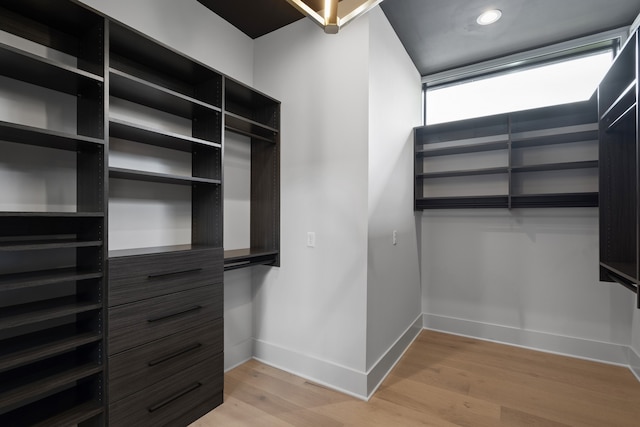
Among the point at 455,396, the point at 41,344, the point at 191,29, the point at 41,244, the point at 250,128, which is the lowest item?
the point at 455,396

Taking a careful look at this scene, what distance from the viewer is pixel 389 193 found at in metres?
2.57

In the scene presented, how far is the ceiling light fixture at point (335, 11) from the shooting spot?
118cm

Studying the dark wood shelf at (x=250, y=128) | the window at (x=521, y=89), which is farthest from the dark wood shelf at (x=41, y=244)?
the window at (x=521, y=89)

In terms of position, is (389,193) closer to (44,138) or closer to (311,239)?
(311,239)

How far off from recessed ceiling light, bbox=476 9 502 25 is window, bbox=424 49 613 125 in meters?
0.83

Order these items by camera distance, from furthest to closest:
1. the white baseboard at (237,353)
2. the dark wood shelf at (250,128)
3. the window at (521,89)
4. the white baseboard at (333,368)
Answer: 1. the window at (521,89)
2. the white baseboard at (237,353)
3. the dark wood shelf at (250,128)
4. the white baseboard at (333,368)

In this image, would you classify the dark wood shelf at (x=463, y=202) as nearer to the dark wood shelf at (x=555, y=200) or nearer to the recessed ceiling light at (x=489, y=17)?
the dark wood shelf at (x=555, y=200)

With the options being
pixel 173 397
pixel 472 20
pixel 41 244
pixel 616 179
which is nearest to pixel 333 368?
pixel 173 397

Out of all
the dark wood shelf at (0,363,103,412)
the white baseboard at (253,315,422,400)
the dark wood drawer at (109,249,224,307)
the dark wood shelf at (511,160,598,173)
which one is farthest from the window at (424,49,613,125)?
the dark wood shelf at (0,363,103,412)

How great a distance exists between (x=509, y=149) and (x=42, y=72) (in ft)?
10.9

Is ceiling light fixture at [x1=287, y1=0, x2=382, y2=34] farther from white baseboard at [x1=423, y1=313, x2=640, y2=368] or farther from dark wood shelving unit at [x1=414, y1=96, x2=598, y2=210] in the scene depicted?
white baseboard at [x1=423, y1=313, x2=640, y2=368]

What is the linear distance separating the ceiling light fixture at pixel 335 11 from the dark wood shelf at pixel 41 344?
68.3 inches

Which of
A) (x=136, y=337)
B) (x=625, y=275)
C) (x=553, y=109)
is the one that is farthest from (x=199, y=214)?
(x=553, y=109)

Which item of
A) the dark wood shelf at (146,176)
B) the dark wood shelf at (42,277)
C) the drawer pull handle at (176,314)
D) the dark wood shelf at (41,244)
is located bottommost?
the drawer pull handle at (176,314)
